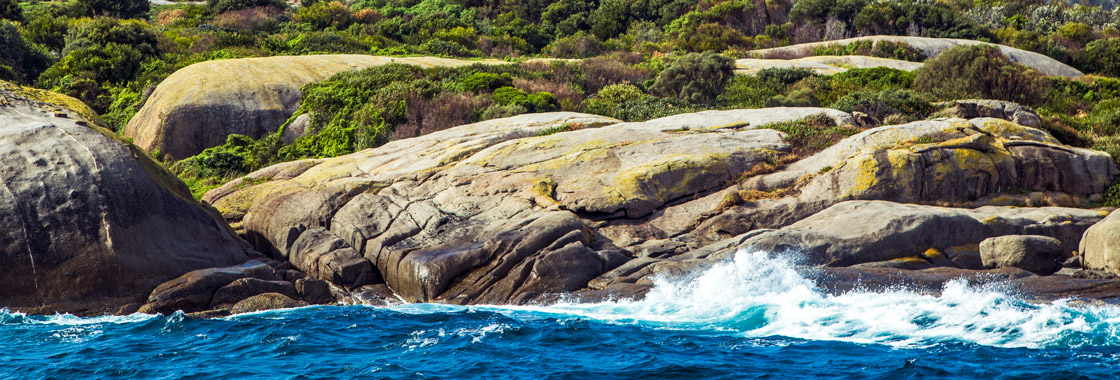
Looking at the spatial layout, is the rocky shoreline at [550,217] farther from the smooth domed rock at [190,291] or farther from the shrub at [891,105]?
the shrub at [891,105]

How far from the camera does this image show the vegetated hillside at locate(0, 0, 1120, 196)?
27422mm

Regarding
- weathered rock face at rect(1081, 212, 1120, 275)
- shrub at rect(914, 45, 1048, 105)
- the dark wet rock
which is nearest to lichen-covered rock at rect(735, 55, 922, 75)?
shrub at rect(914, 45, 1048, 105)

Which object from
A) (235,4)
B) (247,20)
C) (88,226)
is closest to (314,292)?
(88,226)

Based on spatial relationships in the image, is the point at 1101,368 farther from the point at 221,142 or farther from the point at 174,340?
the point at 221,142

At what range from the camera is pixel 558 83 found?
32656mm

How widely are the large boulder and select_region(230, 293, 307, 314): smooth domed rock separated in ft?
6.06

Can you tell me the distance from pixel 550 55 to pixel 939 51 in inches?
724

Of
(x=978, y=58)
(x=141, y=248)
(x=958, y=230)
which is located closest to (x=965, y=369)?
(x=958, y=230)

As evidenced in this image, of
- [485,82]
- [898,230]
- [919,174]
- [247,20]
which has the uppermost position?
[247,20]

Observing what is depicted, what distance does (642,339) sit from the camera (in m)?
13.0

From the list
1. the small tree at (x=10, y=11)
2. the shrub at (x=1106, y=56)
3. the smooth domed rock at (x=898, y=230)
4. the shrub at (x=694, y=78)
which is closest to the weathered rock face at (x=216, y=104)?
the shrub at (x=694, y=78)

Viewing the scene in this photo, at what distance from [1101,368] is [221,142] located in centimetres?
2507

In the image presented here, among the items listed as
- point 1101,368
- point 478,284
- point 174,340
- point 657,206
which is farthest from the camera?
point 657,206

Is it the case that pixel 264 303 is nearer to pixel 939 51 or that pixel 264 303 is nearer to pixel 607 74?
pixel 607 74
